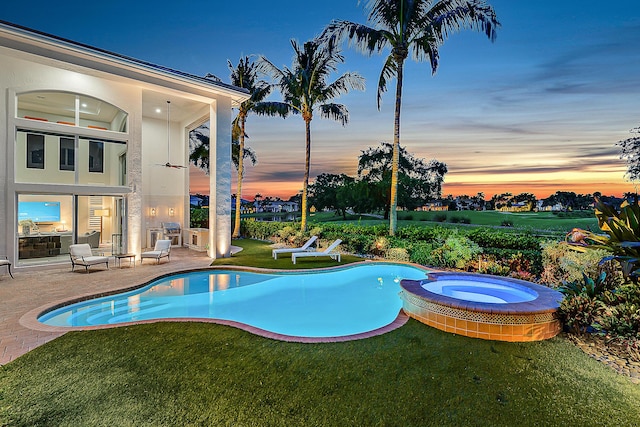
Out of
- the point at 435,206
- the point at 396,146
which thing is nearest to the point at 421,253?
the point at 396,146

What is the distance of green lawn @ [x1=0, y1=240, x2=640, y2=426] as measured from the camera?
3025mm

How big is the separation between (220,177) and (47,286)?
6591 mm

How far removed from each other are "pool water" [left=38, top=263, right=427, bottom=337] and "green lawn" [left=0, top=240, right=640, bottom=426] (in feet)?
4.99

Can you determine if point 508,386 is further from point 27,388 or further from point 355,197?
point 355,197

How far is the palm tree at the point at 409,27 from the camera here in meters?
11.9

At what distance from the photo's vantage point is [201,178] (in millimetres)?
22719

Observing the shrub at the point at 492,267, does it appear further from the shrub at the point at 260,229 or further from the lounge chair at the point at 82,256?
the lounge chair at the point at 82,256

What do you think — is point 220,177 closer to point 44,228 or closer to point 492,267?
point 44,228

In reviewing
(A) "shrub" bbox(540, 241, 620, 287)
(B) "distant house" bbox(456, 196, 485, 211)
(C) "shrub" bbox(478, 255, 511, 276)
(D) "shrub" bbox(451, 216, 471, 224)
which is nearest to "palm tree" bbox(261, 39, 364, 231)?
(C) "shrub" bbox(478, 255, 511, 276)

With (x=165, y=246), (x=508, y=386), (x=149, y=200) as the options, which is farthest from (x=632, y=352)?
(x=149, y=200)

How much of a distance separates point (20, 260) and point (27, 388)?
9.14 meters

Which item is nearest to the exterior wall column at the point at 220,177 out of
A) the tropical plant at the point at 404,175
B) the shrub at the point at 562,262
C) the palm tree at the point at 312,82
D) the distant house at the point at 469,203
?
the palm tree at the point at 312,82

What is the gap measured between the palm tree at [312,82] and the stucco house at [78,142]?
426 centimetres

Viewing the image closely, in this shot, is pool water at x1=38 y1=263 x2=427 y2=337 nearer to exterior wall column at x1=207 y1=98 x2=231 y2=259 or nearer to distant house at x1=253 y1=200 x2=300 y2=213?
exterior wall column at x1=207 y1=98 x2=231 y2=259
